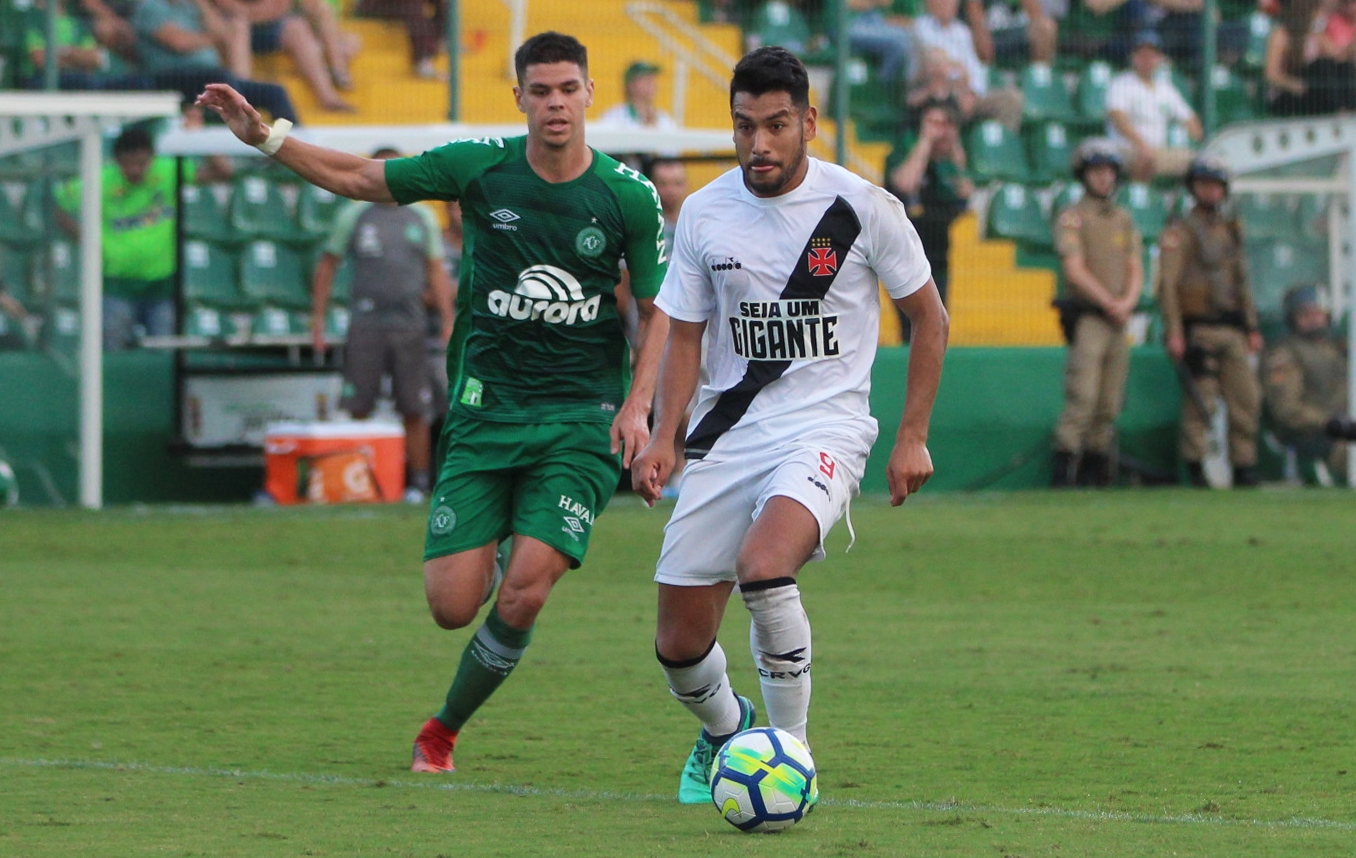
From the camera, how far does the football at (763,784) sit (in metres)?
5.67

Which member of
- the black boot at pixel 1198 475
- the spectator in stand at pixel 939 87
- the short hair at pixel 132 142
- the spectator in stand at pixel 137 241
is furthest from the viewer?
the spectator in stand at pixel 939 87

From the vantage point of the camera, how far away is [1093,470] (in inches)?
682

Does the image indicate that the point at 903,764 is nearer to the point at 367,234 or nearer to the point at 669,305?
the point at 669,305

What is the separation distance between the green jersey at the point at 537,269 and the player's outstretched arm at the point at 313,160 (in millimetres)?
150

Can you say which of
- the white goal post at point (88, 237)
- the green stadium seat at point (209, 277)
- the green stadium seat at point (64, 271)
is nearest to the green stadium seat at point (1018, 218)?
the green stadium seat at point (209, 277)

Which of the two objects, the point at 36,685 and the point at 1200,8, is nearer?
the point at 36,685

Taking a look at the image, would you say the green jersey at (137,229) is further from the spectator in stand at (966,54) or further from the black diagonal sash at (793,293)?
the black diagonal sash at (793,293)

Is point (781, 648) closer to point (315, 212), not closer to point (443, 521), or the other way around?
point (443, 521)

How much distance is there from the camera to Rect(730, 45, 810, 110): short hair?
19.6 feet

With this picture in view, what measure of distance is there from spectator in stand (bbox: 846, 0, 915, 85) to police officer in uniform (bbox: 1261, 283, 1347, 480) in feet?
12.1

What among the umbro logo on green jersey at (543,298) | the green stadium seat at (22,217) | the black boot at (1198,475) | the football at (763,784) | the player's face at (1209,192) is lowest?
the black boot at (1198,475)

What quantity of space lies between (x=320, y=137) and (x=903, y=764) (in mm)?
10309

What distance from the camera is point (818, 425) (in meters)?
6.17

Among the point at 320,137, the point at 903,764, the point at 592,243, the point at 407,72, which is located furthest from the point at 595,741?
the point at 407,72
